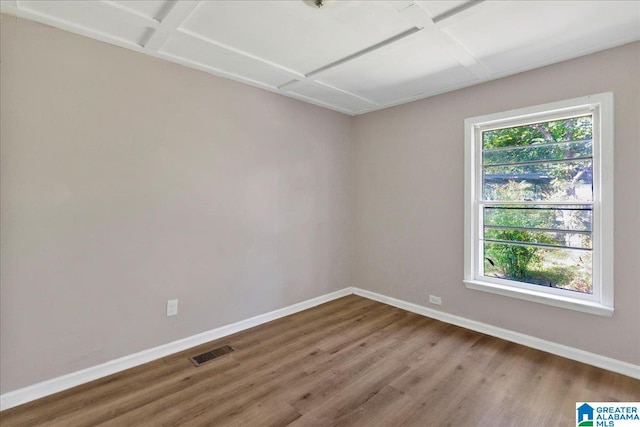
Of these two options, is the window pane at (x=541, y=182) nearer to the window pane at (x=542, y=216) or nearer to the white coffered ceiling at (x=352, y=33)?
the window pane at (x=542, y=216)

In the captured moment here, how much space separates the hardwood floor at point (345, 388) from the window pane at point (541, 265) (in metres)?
0.65

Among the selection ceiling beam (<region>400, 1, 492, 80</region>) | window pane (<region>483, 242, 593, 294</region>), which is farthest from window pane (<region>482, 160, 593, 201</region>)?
ceiling beam (<region>400, 1, 492, 80</region>)

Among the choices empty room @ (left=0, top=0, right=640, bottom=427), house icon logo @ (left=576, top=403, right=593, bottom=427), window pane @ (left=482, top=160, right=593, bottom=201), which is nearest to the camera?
house icon logo @ (left=576, top=403, right=593, bottom=427)

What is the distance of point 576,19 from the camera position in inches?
79.2

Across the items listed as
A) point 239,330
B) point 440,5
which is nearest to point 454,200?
point 440,5

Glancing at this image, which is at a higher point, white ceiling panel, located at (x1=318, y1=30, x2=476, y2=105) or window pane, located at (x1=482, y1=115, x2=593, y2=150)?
white ceiling panel, located at (x1=318, y1=30, x2=476, y2=105)

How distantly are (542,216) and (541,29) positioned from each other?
161cm

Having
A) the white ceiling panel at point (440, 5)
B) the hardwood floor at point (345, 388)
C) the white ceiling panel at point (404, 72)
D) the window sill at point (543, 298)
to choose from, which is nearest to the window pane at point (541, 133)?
the white ceiling panel at point (404, 72)

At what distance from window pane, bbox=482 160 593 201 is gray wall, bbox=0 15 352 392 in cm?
220

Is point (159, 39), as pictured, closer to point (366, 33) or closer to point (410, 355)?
point (366, 33)

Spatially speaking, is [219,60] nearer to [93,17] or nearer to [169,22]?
[169,22]

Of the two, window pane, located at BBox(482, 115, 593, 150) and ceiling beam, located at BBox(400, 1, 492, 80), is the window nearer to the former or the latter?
window pane, located at BBox(482, 115, 593, 150)

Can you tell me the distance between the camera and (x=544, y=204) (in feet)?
9.12

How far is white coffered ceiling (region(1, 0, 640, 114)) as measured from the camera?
190 centimetres
